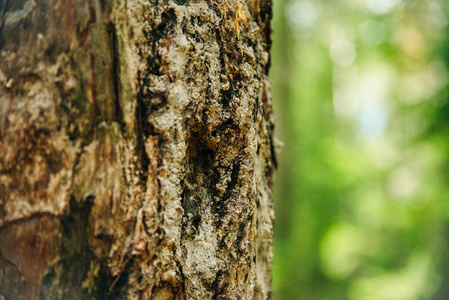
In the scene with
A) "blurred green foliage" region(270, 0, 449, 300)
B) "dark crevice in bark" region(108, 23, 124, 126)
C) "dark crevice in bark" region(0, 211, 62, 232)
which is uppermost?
"blurred green foliage" region(270, 0, 449, 300)

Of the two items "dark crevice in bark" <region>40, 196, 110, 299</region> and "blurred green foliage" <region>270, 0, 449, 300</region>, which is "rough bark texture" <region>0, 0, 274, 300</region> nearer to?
"dark crevice in bark" <region>40, 196, 110, 299</region>

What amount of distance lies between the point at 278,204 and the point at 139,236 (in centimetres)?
596

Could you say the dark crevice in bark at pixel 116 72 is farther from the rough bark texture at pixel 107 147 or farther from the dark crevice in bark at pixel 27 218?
the dark crevice in bark at pixel 27 218

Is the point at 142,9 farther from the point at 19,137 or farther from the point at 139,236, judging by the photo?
the point at 139,236

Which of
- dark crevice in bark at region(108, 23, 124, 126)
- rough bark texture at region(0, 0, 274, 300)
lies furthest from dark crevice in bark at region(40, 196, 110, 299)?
dark crevice in bark at region(108, 23, 124, 126)

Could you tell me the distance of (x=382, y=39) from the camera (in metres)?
6.58

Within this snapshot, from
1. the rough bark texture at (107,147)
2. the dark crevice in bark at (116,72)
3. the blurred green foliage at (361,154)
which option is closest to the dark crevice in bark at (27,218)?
the rough bark texture at (107,147)

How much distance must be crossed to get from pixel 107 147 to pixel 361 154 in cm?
897

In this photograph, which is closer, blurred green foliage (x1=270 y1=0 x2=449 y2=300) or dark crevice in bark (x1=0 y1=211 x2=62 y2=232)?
dark crevice in bark (x1=0 y1=211 x2=62 y2=232)

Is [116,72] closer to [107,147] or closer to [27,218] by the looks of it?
[107,147]

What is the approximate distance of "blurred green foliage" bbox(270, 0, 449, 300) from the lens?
504 cm

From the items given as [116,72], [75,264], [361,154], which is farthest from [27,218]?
[361,154]

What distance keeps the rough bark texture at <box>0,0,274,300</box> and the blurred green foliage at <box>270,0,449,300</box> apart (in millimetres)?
4639

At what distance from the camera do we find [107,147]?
0.77 m
